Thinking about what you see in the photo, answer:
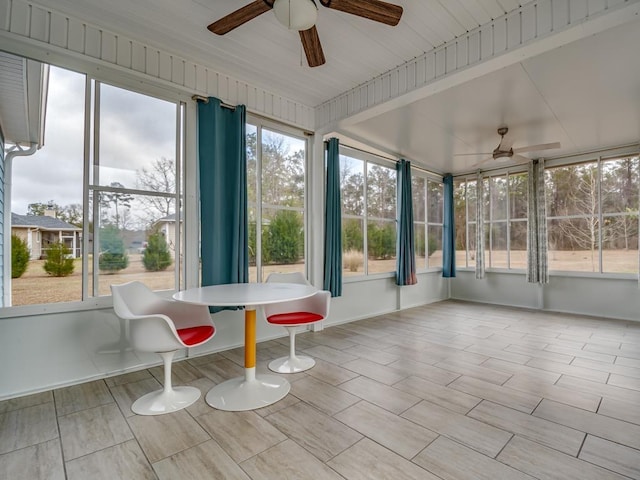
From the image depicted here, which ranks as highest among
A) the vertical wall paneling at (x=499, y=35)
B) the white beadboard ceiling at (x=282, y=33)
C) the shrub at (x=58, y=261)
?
the white beadboard ceiling at (x=282, y=33)

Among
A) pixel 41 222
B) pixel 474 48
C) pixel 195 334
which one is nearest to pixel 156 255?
pixel 41 222

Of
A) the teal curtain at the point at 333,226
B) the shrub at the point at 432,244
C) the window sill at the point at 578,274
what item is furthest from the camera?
the shrub at the point at 432,244

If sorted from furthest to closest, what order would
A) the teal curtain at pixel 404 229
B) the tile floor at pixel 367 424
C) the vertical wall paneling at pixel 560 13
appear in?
the teal curtain at pixel 404 229 → the vertical wall paneling at pixel 560 13 → the tile floor at pixel 367 424

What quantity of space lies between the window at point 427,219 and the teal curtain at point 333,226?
2.47 m

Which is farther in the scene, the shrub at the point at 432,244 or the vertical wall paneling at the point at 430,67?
the shrub at the point at 432,244

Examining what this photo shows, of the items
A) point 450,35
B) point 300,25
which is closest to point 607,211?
point 450,35

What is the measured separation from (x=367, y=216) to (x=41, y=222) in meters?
4.09

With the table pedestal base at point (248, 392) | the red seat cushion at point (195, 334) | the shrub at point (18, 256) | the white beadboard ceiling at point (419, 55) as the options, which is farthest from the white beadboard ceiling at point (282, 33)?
the table pedestal base at point (248, 392)

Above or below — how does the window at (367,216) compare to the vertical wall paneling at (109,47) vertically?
below

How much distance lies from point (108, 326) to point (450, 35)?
383 cm

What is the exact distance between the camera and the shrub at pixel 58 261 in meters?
2.53

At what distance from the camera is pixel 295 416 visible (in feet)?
7.00

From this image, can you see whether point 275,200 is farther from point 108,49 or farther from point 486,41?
point 486,41

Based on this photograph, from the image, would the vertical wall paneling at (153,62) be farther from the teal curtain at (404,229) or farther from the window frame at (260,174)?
the teal curtain at (404,229)
